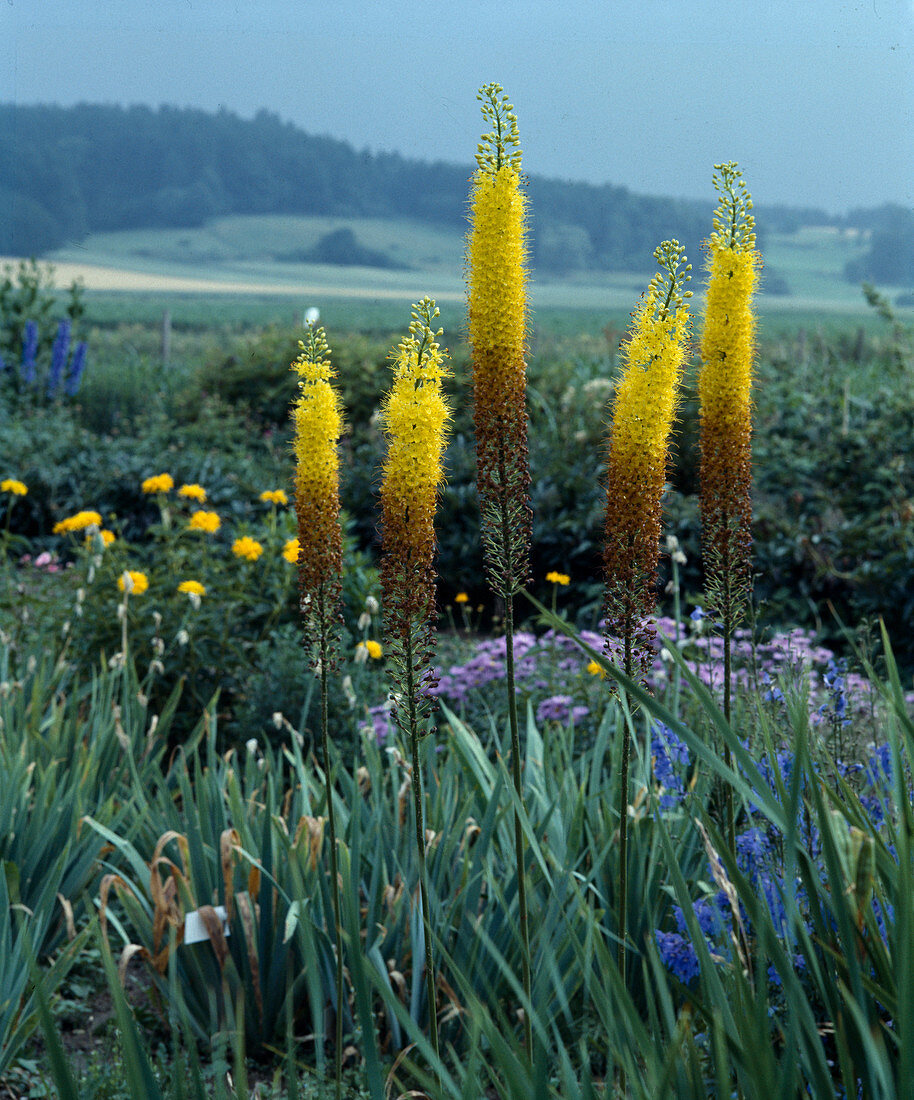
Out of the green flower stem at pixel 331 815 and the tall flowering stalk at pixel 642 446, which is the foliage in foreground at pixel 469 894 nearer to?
the green flower stem at pixel 331 815

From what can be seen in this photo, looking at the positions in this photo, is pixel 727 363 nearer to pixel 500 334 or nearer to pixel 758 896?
pixel 500 334

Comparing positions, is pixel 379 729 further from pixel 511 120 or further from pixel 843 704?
pixel 511 120

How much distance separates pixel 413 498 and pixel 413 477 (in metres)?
0.04

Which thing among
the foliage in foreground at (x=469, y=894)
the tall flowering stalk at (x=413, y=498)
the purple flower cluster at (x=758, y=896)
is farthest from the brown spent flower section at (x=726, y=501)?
the tall flowering stalk at (x=413, y=498)

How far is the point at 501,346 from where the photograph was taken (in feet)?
6.34

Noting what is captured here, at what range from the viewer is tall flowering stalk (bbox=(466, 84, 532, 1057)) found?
6.32ft

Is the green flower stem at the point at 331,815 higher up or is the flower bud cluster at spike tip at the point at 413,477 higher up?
the flower bud cluster at spike tip at the point at 413,477

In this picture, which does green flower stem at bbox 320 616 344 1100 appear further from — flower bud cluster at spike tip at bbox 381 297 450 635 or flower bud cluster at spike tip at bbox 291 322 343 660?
flower bud cluster at spike tip at bbox 381 297 450 635

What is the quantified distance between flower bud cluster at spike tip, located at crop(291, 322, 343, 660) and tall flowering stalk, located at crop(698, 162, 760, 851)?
80 cm

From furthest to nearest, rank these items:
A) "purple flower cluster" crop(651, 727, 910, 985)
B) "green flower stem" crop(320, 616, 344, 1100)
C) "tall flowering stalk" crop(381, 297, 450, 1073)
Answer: "purple flower cluster" crop(651, 727, 910, 985)
"green flower stem" crop(320, 616, 344, 1100)
"tall flowering stalk" crop(381, 297, 450, 1073)

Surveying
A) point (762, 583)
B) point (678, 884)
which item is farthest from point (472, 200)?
point (762, 583)

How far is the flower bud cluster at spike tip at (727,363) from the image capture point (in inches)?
86.5

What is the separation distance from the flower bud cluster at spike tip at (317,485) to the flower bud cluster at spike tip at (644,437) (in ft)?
1.86

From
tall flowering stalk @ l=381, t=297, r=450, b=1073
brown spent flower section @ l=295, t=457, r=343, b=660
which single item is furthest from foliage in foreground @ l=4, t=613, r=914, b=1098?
brown spent flower section @ l=295, t=457, r=343, b=660
